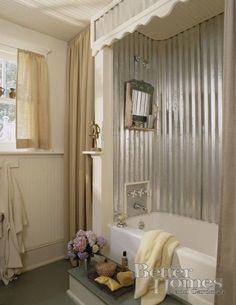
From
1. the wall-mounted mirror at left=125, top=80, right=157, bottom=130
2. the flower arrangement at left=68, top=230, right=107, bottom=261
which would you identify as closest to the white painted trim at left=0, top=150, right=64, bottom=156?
the wall-mounted mirror at left=125, top=80, right=157, bottom=130

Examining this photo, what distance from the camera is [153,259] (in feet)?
5.32

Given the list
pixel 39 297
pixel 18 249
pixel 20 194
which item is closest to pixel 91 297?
pixel 39 297

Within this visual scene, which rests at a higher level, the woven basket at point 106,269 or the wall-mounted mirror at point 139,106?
the wall-mounted mirror at point 139,106

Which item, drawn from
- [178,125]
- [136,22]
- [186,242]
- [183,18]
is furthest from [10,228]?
[183,18]

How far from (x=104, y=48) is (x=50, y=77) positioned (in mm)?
866

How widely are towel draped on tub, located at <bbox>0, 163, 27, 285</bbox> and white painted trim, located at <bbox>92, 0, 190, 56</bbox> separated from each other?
4.83 ft

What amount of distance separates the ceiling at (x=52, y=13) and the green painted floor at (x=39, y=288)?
2577 mm

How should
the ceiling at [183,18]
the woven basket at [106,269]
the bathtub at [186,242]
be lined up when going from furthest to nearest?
the ceiling at [183,18], the woven basket at [106,269], the bathtub at [186,242]

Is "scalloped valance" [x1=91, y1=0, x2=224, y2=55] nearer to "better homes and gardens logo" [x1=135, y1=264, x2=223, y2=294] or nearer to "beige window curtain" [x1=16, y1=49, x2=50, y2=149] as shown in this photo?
"beige window curtain" [x1=16, y1=49, x2=50, y2=149]

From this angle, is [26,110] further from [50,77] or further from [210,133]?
[210,133]

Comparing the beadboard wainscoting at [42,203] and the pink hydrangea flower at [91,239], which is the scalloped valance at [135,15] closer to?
the beadboard wainscoting at [42,203]

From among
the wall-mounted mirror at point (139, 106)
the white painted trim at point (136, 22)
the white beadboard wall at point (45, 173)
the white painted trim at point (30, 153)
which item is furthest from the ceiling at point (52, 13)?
the white painted trim at point (30, 153)

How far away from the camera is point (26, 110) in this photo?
2.53m

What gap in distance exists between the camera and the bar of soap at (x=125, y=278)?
1.75m
